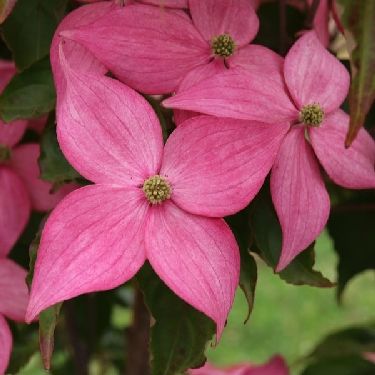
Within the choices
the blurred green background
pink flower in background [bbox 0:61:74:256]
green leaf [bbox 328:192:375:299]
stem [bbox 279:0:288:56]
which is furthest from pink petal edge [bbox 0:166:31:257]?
the blurred green background

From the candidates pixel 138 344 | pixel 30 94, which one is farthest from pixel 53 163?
pixel 138 344

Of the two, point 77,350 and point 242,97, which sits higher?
point 242,97

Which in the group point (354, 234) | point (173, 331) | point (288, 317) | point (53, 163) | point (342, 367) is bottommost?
point (288, 317)

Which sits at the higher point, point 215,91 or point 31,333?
point 215,91

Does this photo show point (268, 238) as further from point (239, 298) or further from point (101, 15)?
point (239, 298)

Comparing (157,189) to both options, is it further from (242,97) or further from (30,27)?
(30,27)

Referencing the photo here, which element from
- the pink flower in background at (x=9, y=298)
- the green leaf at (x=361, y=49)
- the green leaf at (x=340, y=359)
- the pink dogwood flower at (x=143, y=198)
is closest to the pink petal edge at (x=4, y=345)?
the pink flower in background at (x=9, y=298)

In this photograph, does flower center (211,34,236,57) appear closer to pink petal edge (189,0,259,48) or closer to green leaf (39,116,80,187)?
pink petal edge (189,0,259,48)

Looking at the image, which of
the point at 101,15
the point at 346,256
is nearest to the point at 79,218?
the point at 101,15
